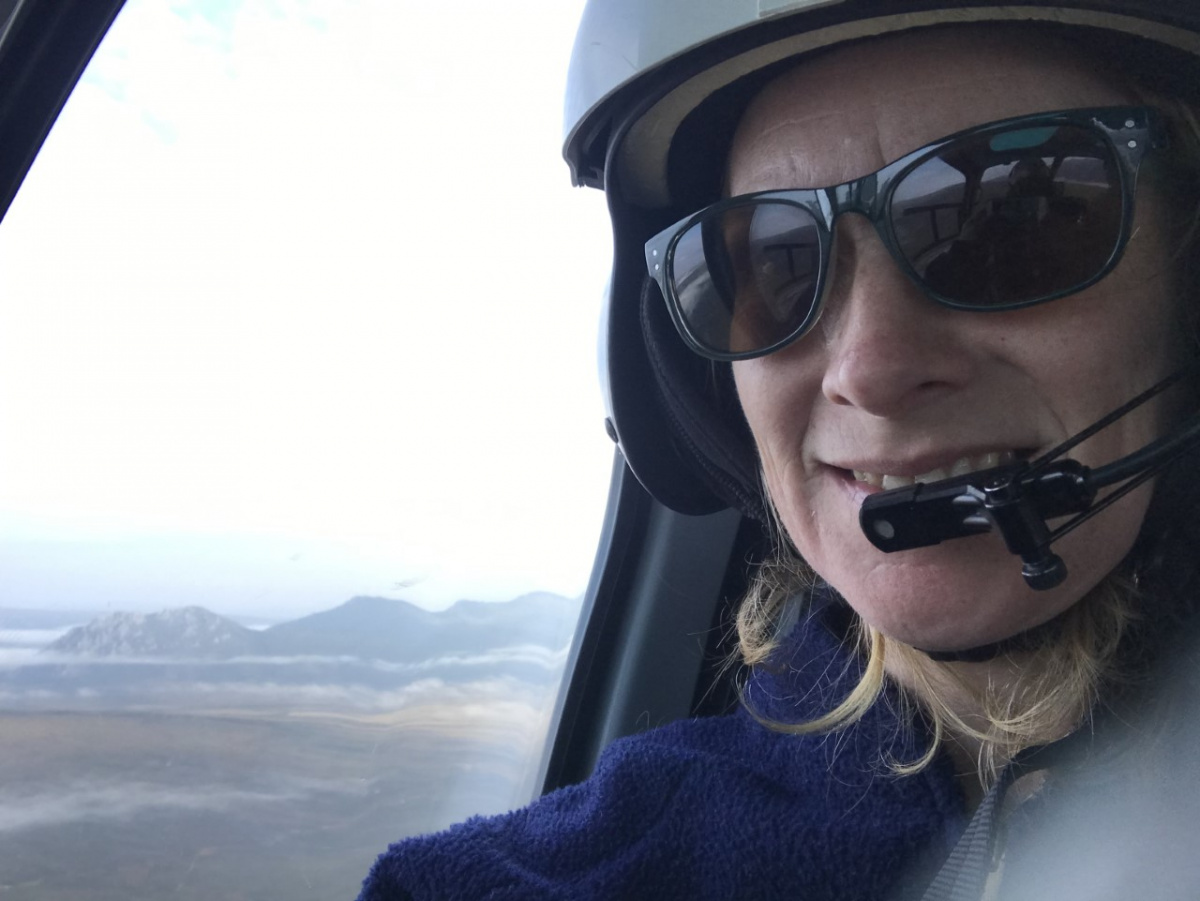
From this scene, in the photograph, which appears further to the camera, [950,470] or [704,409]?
[704,409]

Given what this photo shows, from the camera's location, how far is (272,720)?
117 centimetres

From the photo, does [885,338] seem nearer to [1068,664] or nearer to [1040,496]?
[1040,496]

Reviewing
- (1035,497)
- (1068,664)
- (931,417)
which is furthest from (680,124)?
(1068,664)

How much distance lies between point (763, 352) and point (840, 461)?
14cm

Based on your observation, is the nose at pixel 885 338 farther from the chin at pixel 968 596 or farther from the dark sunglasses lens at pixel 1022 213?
the chin at pixel 968 596

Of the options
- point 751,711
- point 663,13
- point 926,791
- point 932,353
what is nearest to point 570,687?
point 751,711

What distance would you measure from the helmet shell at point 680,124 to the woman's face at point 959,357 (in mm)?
46

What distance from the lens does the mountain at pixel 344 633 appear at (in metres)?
1.04

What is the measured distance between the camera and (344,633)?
1.22 meters

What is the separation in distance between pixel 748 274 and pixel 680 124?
0.85 feet

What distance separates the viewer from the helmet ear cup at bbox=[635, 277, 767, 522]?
3.60 feet

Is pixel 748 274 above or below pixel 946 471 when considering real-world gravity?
above

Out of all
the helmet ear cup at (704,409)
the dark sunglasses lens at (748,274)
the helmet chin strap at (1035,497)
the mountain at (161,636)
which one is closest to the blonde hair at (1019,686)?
the helmet chin strap at (1035,497)

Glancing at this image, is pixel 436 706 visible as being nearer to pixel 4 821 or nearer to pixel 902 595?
pixel 4 821
